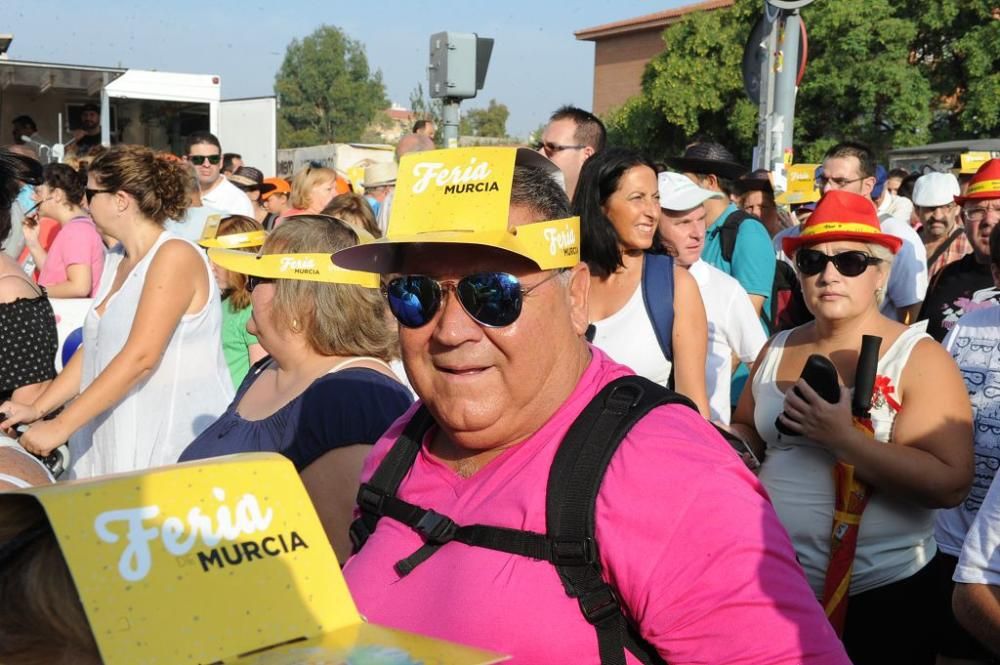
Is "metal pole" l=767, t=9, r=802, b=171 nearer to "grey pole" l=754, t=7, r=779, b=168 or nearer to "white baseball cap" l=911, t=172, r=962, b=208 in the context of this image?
"grey pole" l=754, t=7, r=779, b=168

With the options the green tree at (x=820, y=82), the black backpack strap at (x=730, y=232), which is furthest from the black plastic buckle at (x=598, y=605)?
the green tree at (x=820, y=82)

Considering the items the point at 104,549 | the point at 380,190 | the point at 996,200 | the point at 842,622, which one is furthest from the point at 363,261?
the point at 380,190

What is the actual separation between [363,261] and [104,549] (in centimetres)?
107

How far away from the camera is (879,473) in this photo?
3.29m

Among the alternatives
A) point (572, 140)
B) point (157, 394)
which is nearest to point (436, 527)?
point (157, 394)

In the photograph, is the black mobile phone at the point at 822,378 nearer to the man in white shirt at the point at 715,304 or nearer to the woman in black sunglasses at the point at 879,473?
the woman in black sunglasses at the point at 879,473

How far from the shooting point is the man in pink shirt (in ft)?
5.87

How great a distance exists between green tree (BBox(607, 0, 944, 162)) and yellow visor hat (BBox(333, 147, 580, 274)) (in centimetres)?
3737

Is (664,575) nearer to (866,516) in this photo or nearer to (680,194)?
(866,516)

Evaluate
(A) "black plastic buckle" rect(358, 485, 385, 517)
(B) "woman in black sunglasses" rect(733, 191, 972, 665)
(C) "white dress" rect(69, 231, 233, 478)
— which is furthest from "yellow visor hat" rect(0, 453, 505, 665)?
(C) "white dress" rect(69, 231, 233, 478)

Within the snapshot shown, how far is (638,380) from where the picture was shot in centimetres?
207

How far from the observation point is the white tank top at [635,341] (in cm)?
421

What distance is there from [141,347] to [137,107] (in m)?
13.3

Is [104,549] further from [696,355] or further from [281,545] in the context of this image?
[696,355]
